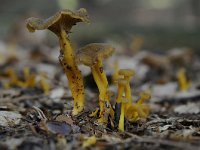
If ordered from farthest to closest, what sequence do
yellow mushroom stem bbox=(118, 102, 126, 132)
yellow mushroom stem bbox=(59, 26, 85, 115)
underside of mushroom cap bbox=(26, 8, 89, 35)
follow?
1. yellow mushroom stem bbox=(59, 26, 85, 115)
2. yellow mushroom stem bbox=(118, 102, 126, 132)
3. underside of mushroom cap bbox=(26, 8, 89, 35)

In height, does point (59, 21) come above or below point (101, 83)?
above

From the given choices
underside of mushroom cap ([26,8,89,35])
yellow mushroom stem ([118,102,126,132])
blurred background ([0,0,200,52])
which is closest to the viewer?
underside of mushroom cap ([26,8,89,35])

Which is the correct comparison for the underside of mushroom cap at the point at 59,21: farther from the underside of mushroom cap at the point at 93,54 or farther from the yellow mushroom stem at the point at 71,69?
the underside of mushroom cap at the point at 93,54

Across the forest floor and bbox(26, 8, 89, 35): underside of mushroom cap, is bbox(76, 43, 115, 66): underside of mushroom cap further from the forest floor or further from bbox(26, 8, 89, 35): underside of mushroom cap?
the forest floor

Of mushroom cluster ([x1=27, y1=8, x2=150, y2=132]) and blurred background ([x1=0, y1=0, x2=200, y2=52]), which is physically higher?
blurred background ([x1=0, y1=0, x2=200, y2=52])

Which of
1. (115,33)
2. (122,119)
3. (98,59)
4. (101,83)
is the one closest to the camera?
(98,59)

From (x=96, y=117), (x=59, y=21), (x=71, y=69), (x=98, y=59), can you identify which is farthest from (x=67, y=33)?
(x=96, y=117)

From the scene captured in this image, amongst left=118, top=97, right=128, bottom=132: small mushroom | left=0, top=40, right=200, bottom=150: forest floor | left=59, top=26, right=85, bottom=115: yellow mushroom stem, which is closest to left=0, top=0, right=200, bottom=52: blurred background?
left=0, top=40, right=200, bottom=150: forest floor

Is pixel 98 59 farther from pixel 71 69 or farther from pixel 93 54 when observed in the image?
pixel 71 69
